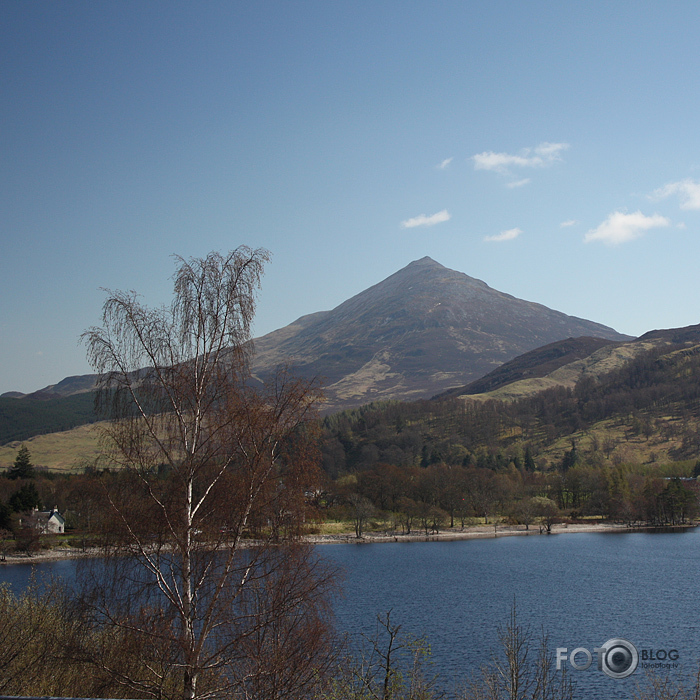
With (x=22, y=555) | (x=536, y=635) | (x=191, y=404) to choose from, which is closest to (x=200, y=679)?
(x=191, y=404)

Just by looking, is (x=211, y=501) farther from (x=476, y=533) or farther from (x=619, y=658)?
(x=476, y=533)

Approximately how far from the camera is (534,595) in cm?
5169

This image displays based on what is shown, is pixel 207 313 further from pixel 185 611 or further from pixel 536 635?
pixel 536 635

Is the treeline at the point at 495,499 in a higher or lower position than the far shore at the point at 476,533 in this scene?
higher

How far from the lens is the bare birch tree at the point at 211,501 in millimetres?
11586

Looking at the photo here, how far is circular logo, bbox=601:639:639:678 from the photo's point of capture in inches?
1152

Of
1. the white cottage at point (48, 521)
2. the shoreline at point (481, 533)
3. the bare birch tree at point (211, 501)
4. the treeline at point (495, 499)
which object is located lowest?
the shoreline at point (481, 533)

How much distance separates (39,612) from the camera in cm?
1906

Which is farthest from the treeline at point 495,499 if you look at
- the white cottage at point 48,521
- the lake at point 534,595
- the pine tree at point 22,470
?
the pine tree at point 22,470

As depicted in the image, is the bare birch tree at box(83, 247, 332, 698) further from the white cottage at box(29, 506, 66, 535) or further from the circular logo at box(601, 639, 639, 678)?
the white cottage at box(29, 506, 66, 535)

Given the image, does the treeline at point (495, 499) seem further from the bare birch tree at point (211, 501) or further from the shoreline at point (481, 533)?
the bare birch tree at point (211, 501)

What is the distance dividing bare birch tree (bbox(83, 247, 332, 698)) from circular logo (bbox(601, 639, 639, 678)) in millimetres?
22805

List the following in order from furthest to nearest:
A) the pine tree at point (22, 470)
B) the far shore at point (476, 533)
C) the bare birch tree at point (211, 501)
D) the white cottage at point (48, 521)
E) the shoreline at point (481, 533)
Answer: the pine tree at point (22, 470), the shoreline at point (481, 533), the far shore at point (476, 533), the white cottage at point (48, 521), the bare birch tree at point (211, 501)

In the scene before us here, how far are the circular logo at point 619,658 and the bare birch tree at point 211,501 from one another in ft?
74.8
